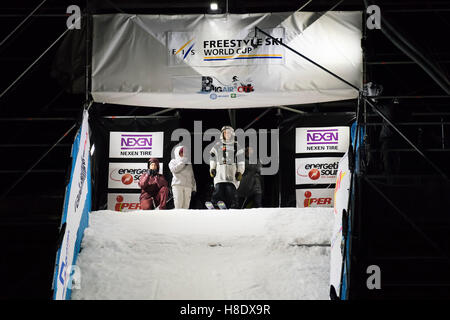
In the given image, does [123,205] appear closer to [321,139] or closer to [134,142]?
[134,142]

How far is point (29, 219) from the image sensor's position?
193 inches

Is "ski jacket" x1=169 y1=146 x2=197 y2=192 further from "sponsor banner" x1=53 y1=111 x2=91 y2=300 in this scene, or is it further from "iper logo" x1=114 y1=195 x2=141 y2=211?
"sponsor banner" x1=53 y1=111 x2=91 y2=300

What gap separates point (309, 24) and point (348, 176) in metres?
2.55

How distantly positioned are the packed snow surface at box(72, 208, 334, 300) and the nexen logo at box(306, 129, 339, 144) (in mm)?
Result: 3617

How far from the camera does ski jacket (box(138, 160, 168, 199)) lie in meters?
7.25

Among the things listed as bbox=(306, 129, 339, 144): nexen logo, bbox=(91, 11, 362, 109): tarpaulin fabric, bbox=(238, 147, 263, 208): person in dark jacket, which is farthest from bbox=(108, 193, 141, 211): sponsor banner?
bbox=(91, 11, 362, 109): tarpaulin fabric

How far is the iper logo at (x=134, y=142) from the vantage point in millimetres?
8031

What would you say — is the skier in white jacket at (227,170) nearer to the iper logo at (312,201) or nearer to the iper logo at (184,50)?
the iper logo at (184,50)

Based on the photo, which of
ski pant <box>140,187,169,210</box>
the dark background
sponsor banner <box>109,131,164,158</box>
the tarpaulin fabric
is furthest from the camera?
sponsor banner <box>109,131,164,158</box>

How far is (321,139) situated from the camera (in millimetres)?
7879

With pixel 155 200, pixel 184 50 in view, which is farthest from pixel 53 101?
pixel 155 200

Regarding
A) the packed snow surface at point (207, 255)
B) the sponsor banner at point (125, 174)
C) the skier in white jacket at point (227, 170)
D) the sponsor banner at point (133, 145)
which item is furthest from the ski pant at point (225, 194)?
the sponsor banner at point (133, 145)

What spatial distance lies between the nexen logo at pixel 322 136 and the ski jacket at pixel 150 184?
88.6 inches
